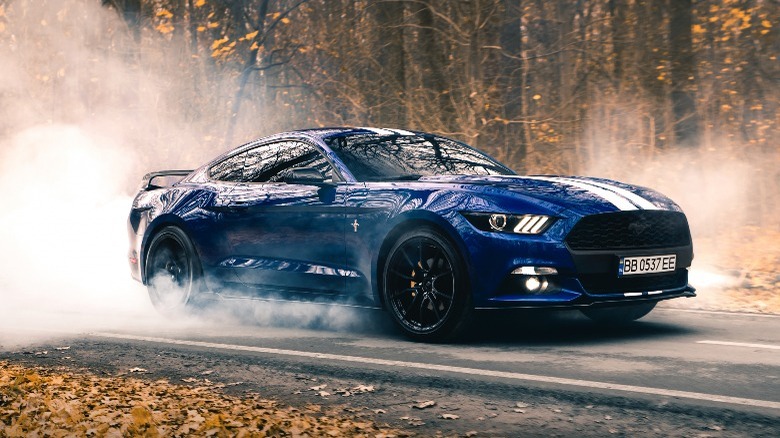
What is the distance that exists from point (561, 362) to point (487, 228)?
1.06m

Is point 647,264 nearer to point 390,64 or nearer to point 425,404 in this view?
point 425,404

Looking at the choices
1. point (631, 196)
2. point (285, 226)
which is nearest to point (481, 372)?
point (631, 196)

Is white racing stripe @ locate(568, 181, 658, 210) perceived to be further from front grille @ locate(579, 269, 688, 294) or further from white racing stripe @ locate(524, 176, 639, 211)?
front grille @ locate(579, 269, 688, 294)

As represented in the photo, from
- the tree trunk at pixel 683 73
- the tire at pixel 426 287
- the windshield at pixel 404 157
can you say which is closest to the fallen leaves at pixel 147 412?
the tire at pixel 426 287

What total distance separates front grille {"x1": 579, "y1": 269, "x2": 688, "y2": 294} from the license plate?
4cm

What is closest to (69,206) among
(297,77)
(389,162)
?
(297,77)

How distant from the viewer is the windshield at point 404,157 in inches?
355

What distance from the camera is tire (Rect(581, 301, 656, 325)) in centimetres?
947

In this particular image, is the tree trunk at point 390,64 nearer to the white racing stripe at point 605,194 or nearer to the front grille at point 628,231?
the white racing stripe at point 605,194

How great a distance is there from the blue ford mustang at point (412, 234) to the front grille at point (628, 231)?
0.01 m

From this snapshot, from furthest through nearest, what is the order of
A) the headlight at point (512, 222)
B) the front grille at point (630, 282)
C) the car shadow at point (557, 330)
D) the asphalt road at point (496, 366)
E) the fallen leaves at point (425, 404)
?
the car shadow at point (557, 330)
the front grille at point (630, 282)
the headlight at point (512, 222)
the fallen leaves at point (425, 404)
the asphalt road at point (496, 366)

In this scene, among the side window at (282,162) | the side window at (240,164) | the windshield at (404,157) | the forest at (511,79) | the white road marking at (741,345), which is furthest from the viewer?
the forest at (511,79)

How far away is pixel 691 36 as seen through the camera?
54.6 ft

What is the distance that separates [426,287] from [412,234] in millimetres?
397
